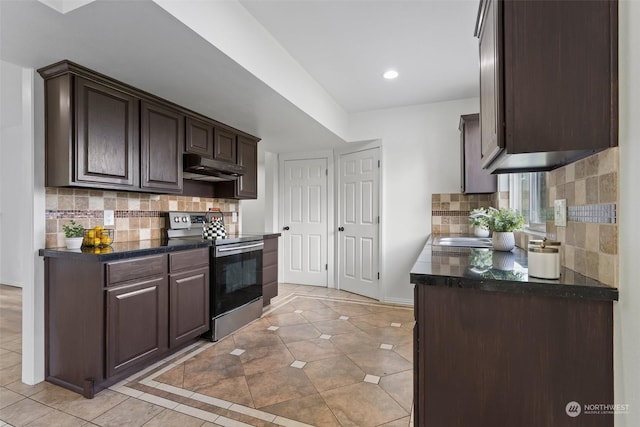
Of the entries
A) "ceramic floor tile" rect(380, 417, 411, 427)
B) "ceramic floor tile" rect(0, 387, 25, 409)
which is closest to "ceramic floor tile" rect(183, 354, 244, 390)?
"ceramic floor tile" rect(0, 387, 25, 409)

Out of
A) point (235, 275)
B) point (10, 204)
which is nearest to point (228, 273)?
point (235, 275)

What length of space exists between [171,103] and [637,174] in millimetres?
2945

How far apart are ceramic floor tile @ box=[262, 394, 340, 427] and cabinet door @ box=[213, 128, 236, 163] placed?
2358 mm

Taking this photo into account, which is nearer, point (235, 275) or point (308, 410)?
point (308, 410)

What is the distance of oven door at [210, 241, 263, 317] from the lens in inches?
110

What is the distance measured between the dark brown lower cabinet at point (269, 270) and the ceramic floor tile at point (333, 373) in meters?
1.43

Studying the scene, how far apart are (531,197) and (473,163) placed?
809mm

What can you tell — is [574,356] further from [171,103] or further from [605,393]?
[171,103]

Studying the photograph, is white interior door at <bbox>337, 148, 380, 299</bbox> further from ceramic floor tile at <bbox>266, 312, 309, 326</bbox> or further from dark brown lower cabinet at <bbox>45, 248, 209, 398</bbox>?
dark brown lower cabinet at <bbox>45, 248, 209, 398</bbox>

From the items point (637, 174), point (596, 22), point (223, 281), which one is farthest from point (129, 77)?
point (637, 174)

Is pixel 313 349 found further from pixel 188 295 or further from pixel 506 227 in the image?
pixel 506 227

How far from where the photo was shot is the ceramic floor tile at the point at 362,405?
67.2 inches

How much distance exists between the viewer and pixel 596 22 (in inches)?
37.2

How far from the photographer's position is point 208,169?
3.04 m
